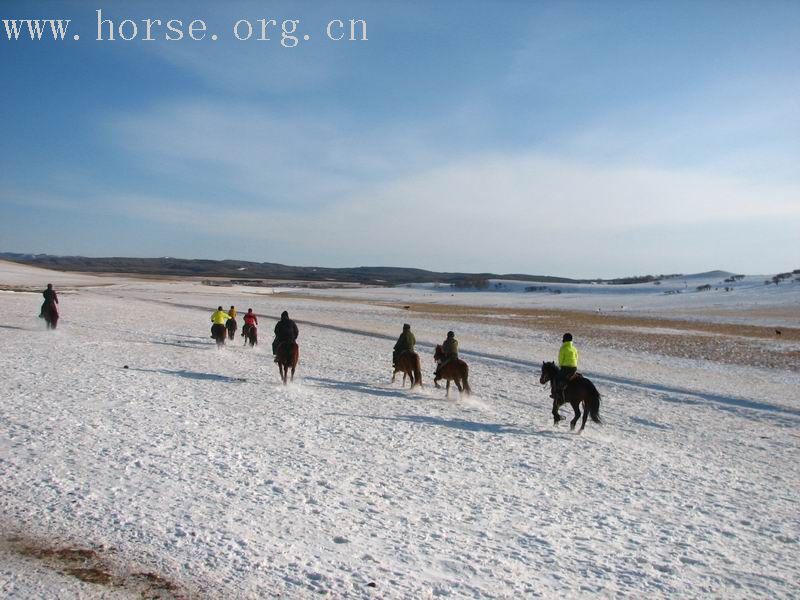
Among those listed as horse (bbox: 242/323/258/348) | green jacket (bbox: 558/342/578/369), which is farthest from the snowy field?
horse (bbox: 242/323/258/348)

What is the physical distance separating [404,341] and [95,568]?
448 inches

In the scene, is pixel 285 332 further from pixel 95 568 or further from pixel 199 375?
pixel 95 568

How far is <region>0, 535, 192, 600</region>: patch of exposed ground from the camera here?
520cm

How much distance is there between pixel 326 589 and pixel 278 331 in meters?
10.8

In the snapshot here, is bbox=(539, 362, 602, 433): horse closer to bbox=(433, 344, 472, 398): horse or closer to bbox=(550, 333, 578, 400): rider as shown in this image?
bbox=(550, 333, 578, 400): rider

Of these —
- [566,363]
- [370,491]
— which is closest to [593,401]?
[566,363]

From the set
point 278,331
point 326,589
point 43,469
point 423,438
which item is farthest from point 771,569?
point 278,331

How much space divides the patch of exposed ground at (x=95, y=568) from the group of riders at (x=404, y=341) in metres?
8.41

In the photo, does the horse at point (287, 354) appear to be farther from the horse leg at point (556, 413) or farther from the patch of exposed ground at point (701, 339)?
the patch of exposed ground at point (701, 339)

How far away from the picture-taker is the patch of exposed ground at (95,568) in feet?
17.1

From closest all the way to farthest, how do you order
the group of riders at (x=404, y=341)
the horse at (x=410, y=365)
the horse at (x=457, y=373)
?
the group of riders at (x=404, y=341) → the horse at (x=457, y=373) → the horse at (x=410, y=365)

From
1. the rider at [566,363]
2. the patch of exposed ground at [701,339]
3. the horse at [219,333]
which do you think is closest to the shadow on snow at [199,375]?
the horse at [219,333]

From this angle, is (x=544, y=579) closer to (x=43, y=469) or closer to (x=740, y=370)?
(x=43, y=469)

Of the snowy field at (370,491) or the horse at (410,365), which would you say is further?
the horse at (410,365)
